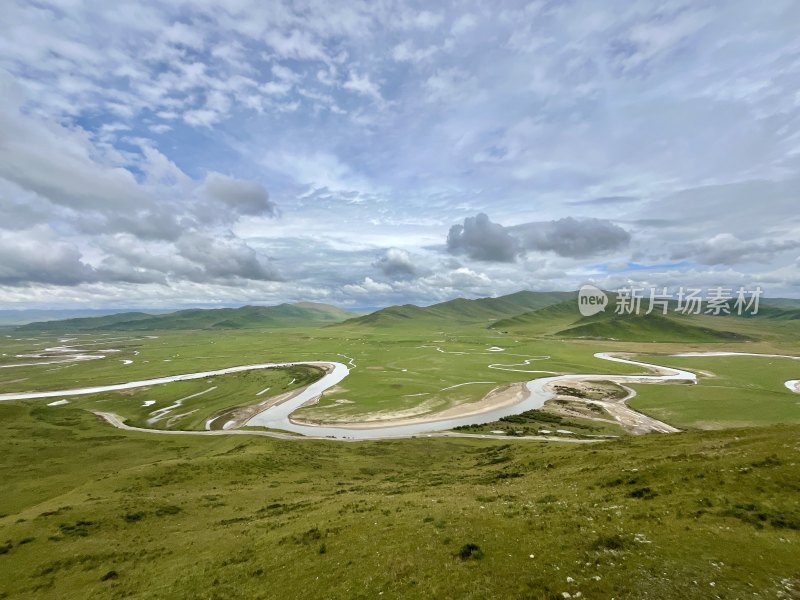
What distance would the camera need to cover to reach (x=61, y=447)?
78750 millimetres

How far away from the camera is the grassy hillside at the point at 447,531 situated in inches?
679

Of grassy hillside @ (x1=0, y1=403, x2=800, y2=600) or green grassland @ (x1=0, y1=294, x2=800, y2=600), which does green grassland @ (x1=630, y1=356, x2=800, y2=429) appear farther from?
grassy hillside @ (x1=0, y1=403, x2=800, y2=600)

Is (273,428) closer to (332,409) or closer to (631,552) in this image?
(332,409)

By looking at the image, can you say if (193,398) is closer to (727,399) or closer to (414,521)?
(414,521)

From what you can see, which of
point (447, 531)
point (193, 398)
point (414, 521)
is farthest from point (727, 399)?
point (193, 398)

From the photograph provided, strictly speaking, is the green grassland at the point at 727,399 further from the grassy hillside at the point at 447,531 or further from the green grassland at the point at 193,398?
the green grassland at the point at 193,398

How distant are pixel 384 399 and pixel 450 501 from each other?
300ft

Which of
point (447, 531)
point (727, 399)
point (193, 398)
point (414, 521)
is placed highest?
point (447, 531)

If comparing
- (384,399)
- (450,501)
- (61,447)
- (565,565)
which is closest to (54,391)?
(61,447)

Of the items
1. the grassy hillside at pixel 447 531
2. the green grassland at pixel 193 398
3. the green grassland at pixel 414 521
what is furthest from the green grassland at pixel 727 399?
the green grassland at pixel 193 398

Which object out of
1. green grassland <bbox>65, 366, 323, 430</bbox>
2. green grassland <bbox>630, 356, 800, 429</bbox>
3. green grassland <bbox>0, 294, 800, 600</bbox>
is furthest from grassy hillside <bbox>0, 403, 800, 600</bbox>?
green grassland <bbox>65, 366, 323, 430</bbox>

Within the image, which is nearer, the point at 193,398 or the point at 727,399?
the point at 727,399

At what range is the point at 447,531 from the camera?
23.7m

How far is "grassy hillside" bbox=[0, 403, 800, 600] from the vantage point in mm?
17234
